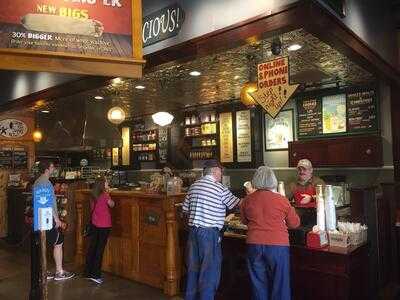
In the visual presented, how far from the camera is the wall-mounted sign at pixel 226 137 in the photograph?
1010 cm

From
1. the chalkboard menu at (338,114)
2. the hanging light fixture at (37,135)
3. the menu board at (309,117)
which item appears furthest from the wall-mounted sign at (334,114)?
the hanging light fixture at (37,135)

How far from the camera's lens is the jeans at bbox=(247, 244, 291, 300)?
3977mm

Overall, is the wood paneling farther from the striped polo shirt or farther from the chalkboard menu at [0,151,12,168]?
the chalkboard menu at [0,151,12,168]

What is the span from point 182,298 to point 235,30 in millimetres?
3655

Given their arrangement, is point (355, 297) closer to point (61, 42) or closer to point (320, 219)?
point (320, 219)

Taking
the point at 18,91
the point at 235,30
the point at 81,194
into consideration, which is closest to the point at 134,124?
the point at 18,91

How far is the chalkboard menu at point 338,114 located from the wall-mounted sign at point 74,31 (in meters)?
5.83

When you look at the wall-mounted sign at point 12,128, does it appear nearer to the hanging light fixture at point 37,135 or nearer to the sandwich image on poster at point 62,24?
the hanging light fixture at point 37,135

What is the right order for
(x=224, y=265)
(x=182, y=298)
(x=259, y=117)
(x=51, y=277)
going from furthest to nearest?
(x=259, y=117)
(x=51, y=277)
(x=182, y=298)
(x=224, y=265)

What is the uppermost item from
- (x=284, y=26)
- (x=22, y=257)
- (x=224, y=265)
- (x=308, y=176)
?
(x=284, y=26)

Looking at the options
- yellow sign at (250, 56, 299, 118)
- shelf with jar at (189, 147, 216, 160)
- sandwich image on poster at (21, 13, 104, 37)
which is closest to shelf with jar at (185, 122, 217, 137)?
shelf with jar at (189, 147, 216, 160)

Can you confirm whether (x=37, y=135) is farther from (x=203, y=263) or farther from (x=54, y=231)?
(x=203, y=263)

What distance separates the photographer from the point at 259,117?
31.4ft

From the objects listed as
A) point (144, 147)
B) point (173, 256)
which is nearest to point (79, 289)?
point (173, 256)
